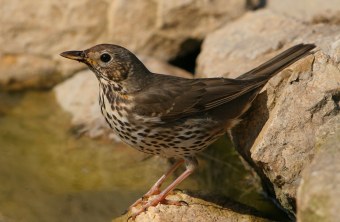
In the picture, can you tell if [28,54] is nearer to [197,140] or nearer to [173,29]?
[173,29]

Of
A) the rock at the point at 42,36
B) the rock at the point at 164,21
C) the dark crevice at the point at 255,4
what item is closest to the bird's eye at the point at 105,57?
the rock at the point at 164,21

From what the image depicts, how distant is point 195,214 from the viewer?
6.11 meters

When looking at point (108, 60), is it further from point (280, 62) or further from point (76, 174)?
point (76, 174)

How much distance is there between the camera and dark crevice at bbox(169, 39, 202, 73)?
31.2ft

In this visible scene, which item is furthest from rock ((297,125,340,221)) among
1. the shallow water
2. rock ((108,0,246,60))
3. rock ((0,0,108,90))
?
rock ((0,0,108,90))

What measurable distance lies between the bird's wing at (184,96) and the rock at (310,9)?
246 cm

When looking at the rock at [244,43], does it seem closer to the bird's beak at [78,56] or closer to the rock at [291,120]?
A: the rock at [291,120]

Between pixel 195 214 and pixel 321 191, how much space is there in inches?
74.4

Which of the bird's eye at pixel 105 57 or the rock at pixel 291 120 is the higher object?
the bird's eye at pixel 105 57

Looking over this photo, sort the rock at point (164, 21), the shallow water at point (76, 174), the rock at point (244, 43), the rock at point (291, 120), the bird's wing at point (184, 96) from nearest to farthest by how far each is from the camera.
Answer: the rock at point (291, 120)
the bird's wing at point (184, 96)
the shallow water at point (76, 174)
the rock at point (244, 43)
the rock at point (164, 21)

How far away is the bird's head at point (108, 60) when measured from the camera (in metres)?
6.30

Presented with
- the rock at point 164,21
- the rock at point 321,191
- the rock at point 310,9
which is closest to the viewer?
the rock at point 321,191

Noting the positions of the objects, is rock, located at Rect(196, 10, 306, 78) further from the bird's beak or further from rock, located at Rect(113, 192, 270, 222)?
the bird's beak

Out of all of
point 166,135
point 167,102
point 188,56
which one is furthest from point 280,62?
point 188,56
